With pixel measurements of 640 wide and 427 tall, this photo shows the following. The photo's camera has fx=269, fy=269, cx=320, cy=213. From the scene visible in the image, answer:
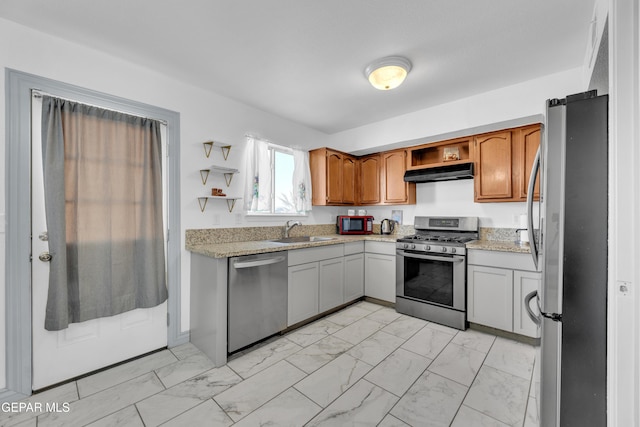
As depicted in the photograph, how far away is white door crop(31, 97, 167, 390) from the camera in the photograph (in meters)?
1.86

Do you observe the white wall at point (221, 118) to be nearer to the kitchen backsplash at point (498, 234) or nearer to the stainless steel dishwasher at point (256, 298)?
the kitchen backsplash at point (498, 234)

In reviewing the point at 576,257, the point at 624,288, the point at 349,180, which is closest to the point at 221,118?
the point at 349,180

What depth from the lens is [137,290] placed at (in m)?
2.29

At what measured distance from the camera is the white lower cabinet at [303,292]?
2.74 meters

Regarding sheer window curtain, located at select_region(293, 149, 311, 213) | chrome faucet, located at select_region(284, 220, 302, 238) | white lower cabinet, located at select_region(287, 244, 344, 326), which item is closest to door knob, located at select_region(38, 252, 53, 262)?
white lower cabinet, located at select_region(287, 244, 344, 326)

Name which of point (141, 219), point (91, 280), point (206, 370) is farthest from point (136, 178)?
point (206, 370)

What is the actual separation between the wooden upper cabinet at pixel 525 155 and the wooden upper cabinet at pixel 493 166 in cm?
8

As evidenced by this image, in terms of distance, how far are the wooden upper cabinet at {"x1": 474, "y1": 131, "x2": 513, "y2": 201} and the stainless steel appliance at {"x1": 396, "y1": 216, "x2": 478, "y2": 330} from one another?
415 mm

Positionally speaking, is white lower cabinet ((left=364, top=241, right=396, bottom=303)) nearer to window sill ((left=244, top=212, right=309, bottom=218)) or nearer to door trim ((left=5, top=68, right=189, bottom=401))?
window sill ((left=244, top=212, right=309, bottom=218))

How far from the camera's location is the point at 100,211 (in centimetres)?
210

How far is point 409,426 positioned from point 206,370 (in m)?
1.51

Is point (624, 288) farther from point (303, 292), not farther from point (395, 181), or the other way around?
point (395, 181)

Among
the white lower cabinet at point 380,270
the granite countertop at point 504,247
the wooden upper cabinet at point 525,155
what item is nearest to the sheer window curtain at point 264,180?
the white lower cabinet at point 380,270

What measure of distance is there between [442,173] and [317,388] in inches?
104
